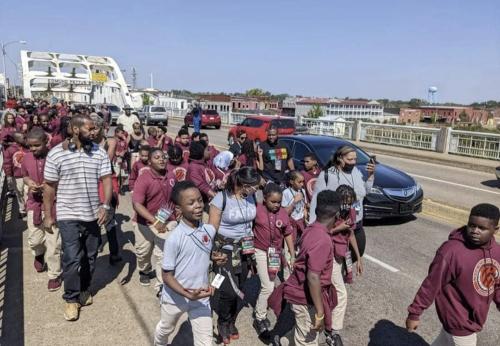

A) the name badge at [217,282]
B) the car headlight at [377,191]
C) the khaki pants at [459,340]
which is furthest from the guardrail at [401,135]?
the name badge at [217,282]

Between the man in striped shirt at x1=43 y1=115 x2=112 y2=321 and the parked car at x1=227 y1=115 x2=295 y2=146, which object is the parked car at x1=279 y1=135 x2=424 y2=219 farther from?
the parked car at x1=227 y1=115 x2=295 y2=146

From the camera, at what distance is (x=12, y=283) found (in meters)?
5.08

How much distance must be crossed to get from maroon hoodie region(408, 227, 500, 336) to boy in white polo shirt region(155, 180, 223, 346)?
1.53 metres

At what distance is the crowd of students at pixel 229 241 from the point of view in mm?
2752

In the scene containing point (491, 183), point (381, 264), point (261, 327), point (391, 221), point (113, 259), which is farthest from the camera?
point (491, 183)

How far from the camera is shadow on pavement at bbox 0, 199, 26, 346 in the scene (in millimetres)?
4031

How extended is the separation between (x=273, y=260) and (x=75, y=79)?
4021 cm

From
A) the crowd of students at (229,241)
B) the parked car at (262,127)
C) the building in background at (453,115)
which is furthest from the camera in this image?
the building in background at (453,115)

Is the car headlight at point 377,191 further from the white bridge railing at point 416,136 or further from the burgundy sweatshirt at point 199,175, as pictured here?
the white bridge railing at point 416,136

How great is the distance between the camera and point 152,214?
4.64 metres

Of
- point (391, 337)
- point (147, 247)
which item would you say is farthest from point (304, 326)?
point (147, 247)

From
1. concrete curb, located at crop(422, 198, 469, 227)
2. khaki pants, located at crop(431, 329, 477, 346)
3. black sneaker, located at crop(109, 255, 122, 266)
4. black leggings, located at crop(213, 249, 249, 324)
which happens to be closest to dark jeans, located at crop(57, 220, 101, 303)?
black sneaker, located at crop(109, 255, 122, 266)

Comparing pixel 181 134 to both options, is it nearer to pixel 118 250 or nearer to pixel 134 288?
pixel 118 250

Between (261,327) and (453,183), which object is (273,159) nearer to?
(261,327)
